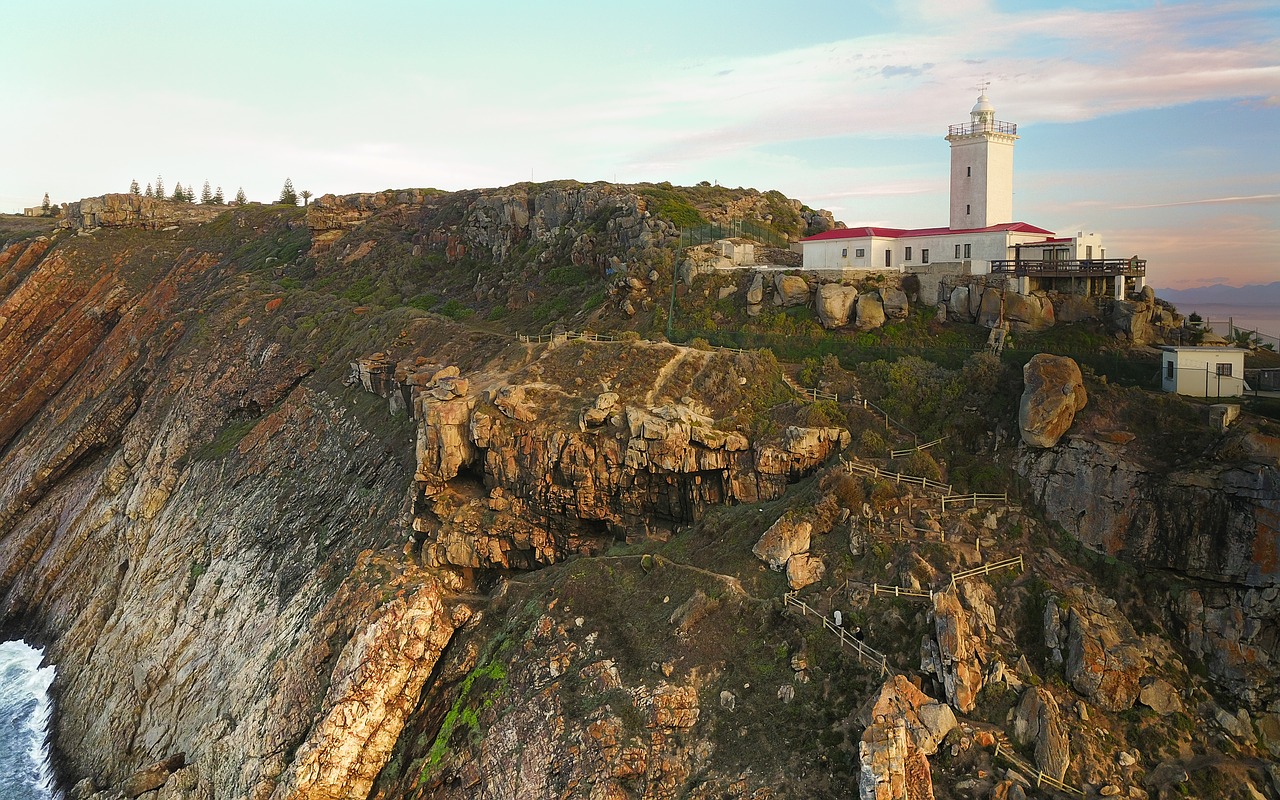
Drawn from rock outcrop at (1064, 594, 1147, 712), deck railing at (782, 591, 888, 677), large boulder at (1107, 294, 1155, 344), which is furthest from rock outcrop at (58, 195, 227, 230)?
rock outcrop at (1064, 594, 1147, 712)

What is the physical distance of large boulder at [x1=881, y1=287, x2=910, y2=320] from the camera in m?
46.6

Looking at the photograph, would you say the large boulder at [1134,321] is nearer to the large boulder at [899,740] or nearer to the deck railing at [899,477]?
the deck railing at [899,477]

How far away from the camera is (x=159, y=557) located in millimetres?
52625

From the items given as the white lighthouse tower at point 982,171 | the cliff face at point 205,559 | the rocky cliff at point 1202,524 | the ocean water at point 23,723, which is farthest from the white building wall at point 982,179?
the ocean water at point 23,723

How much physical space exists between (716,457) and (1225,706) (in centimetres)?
1850

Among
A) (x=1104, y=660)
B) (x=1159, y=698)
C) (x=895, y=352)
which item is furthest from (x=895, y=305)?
(x=1159, y=698)

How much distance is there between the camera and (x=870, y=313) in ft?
153

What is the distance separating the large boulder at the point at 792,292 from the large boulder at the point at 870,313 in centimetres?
333

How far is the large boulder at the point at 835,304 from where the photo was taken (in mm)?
47438

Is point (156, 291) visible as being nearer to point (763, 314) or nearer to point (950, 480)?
point (763, 314)

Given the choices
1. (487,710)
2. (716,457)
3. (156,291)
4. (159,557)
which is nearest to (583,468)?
(716,457)

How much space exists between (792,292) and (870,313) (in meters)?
4.60

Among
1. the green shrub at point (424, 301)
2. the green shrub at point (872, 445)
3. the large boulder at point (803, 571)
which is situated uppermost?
the green shrub at point (424, 301)

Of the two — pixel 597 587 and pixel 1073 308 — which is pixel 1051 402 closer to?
pixel 1073 308
